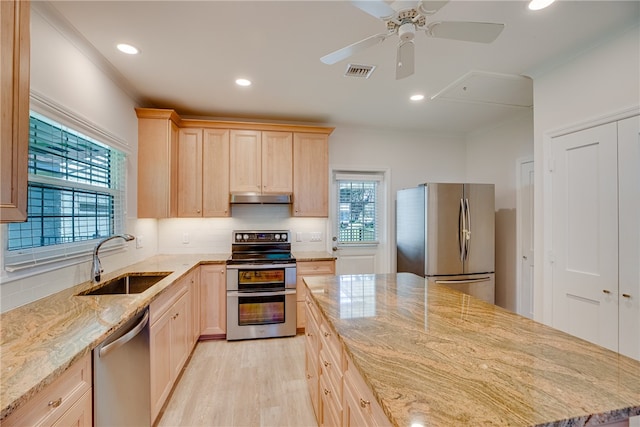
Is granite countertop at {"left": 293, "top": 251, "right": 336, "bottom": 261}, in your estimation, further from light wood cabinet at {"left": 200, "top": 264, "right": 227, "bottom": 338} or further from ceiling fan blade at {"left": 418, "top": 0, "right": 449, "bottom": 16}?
ceiling fan blade at {"left": 418, "top": 0, "right": 449, "bottom": 16}

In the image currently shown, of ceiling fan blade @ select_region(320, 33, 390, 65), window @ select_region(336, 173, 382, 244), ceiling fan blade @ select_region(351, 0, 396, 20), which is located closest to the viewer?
ceiling fan blade @ select_region(351, 0, 396, 20)

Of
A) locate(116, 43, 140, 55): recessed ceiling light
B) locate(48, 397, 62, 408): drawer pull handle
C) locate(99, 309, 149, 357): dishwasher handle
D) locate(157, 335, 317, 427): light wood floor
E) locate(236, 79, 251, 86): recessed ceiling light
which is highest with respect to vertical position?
locate(236, 79, 251, 86): recessed ceiling light

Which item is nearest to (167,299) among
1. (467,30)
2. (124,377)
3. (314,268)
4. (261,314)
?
(124,377)

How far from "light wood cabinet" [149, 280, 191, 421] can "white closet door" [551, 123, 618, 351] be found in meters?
3.01

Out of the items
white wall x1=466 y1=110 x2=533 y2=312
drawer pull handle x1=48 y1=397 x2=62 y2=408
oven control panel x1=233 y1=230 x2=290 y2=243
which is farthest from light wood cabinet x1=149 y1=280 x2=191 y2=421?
white wall x1=466 y1=110 x2=533 y2=312

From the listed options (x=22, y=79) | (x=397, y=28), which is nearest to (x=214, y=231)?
(x=22, y=79)

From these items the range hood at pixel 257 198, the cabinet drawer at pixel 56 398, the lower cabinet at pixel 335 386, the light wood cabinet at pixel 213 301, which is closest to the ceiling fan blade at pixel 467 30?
the lower cabinet at pixel 335 386

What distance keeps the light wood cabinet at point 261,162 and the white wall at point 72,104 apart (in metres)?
1.03

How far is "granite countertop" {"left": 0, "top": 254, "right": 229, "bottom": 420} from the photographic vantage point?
0.88 meters

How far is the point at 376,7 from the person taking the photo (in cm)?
121

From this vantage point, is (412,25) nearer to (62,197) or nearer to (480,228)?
(62,197)

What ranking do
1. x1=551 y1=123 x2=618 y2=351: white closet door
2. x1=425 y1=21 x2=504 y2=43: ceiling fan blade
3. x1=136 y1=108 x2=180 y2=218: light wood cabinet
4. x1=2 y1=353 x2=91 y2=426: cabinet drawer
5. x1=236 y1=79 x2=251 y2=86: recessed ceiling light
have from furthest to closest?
x1=136 y1=108 x2=180 y2=218: light wood cabinet, x1=236 y1=79 x2=251 y2=86: recessed ceiling light, x1=551 y1=123 x2=618 y2=351: white closet door, x1=425 y1=21 x2=504 y2=43: ceiling fan blade, x1=2 y1=353 x2=91 y2=426: cabinet drawer

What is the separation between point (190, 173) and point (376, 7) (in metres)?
2.74

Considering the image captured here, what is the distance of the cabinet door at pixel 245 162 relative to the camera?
3365mm
